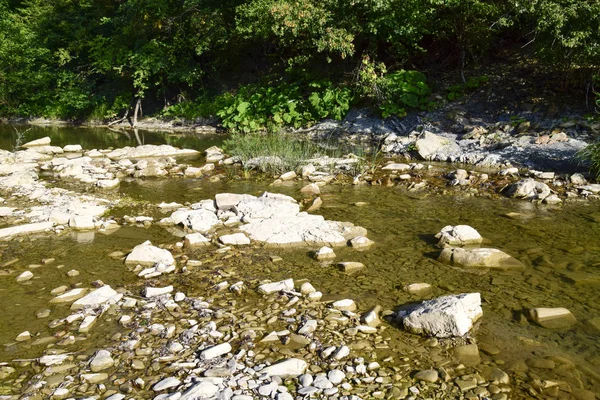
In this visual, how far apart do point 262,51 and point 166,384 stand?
19744 millimetres

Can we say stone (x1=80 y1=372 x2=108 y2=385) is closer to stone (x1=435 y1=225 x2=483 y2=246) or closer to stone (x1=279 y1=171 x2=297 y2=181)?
stone (x1=435 y1=225 x2=483 y2=246)

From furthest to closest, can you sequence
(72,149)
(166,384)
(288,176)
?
1. (72,149)
2. (288,176)
3. (166,384)

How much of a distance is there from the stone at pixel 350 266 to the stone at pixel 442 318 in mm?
1183

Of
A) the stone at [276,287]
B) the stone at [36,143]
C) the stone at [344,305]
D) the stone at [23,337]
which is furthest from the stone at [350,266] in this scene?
the stone at [36,143]

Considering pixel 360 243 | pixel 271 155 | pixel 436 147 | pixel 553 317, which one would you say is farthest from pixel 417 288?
pixel 436 147

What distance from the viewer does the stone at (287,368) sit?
3.40 metres

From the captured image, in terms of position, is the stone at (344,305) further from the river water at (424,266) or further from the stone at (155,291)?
the stone at (155,291)

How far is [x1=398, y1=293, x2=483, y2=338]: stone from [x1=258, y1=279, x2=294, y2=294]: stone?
1.14m

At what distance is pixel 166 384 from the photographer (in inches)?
129

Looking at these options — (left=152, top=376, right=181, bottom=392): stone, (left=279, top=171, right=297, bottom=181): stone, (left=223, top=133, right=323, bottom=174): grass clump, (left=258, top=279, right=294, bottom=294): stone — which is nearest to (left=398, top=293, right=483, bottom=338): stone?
(left=258, top=279, right=294, bottom=294): stone

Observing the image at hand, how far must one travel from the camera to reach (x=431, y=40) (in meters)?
17.3

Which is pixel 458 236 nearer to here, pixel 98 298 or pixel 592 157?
pixel 98 298

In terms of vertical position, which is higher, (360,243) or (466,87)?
(466,87)

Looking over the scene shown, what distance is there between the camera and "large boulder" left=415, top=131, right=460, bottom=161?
11.3 m
